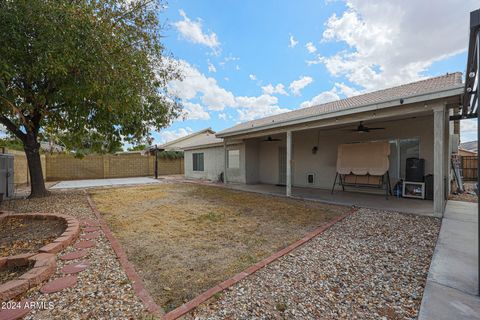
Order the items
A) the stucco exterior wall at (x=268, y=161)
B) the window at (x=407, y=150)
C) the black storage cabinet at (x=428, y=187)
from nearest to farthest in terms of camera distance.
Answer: the black storage cabinet at (x=428, y=187), the window at (x=407, y=150), the stucco exterior wall at (x=268, y=161)

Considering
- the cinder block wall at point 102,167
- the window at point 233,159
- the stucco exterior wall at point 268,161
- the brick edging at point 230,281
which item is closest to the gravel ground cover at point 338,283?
the brick edging at point 230,281

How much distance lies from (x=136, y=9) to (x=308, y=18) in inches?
245

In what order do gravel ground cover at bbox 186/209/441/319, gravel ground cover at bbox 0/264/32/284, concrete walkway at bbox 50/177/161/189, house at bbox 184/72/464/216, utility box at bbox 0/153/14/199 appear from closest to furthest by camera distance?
gravel ground cover at bbox 186/209/441/319 < gravel ground cover at bbox 0/264/32/284 < house at bbox 184/72/464/216 < utility box at bbox 0/153/14/199 < concrete walkway at bbox 50/177/161/189

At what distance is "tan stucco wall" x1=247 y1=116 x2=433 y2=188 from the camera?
22.2 ft

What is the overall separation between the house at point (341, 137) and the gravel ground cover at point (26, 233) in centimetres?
621

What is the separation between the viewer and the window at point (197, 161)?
582 inches

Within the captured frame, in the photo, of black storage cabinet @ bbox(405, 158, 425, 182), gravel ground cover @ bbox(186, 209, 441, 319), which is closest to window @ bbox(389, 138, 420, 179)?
black storage cabinet @ bbox(405, 158, 425, 182)

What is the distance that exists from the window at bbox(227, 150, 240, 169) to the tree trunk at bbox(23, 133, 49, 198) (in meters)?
7.96

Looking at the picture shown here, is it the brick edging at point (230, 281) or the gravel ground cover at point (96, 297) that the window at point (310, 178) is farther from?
the gravel ground cover at point (96, 297)

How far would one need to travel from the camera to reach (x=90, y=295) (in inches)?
79.9

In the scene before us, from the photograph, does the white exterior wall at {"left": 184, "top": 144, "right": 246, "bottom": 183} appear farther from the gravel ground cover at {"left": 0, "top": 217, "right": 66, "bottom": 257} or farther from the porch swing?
the gravel ground cover at {"left": 0, "top": 217, "right": 66, "bottom": 257}

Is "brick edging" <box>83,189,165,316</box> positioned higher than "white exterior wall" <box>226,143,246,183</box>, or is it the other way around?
"white exterior wall" <box>226,143,246,183</box>

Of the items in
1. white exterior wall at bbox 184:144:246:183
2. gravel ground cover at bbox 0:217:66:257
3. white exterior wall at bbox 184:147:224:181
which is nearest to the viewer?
gravel ground cover at bbox 0:217:66:257

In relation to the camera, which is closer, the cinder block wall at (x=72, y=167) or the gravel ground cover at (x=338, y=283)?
the gravel ground cover at (x=338, y=283)
